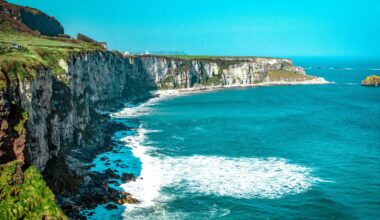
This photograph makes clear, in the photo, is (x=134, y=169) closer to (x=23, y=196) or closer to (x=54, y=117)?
(x=54, y=117)

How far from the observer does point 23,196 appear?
3831cm

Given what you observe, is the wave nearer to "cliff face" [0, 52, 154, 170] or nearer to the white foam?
the white foam

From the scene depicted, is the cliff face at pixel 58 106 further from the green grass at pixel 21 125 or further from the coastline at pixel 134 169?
the coastline at pixel 134 169

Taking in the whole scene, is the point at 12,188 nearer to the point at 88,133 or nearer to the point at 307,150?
the point at 88,133

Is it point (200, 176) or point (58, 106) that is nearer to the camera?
point (200, 176)

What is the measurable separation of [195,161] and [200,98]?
9947cm

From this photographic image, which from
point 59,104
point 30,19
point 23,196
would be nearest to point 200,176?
point 59,104

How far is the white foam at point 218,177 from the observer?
Answer: 57.3m

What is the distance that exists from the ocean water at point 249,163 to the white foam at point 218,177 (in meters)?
0.13

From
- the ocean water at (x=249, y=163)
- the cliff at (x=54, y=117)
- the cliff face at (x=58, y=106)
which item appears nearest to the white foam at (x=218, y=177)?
the ocean water at (x=249, y=163)

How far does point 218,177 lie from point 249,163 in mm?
9358

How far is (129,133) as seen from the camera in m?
98.5

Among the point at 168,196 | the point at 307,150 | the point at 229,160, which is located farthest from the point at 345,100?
the point at 168,196

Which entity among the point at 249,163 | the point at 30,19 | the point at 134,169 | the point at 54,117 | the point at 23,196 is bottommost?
the point at 134,169
